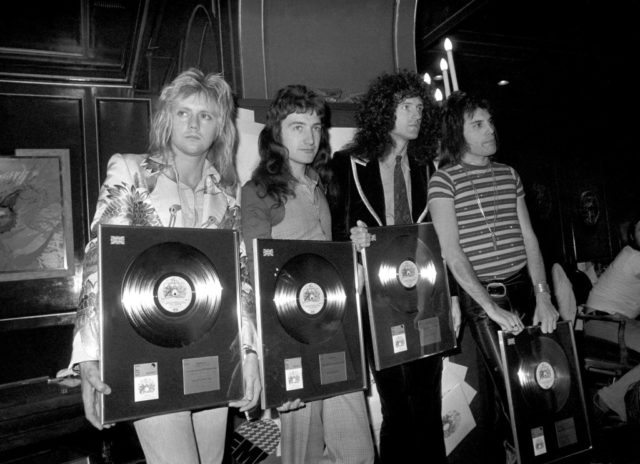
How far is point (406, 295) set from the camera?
183 centimetres

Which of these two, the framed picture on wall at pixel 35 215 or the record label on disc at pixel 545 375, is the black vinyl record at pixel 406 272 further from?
the framed picture on wall at pixel 35 215

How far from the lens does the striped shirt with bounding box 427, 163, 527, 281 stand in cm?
203

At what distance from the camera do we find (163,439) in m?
1.31

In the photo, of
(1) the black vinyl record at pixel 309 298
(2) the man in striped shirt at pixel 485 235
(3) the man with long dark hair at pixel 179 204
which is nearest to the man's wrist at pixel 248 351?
(3) the man with long dark hair at pixel 179 204

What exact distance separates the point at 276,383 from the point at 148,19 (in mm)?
3541

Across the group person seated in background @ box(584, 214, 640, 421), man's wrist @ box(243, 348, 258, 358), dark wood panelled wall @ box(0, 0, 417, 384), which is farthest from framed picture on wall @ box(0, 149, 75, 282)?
person seated in background @ box(584, 214, 640, 421)

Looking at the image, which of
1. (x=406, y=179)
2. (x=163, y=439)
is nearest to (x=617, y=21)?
(x=406, y=179)

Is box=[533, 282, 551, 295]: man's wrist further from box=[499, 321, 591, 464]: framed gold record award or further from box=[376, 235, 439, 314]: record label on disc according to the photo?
box=[376, 235, 439, 314]: record label on disc

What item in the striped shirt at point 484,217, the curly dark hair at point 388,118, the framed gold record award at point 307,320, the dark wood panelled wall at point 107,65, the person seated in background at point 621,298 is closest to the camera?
the framed gold record award at point 307,320

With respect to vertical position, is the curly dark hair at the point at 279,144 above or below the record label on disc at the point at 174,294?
above

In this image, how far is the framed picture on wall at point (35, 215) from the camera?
4.17 metres

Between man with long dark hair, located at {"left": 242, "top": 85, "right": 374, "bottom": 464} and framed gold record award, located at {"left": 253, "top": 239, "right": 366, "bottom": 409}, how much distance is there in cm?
9

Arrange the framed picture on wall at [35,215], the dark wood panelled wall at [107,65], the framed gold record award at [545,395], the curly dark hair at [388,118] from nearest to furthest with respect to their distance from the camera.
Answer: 1. the framed gold record award at [545,395]
2. the curly dark hair at [388,118]
3. the dark wood panelled wall at [107,65]
4. the framed picture on wall at [35,215]

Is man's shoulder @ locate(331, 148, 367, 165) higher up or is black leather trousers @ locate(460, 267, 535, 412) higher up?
man's shoulder @ locate(331, 148, 367, 165)
